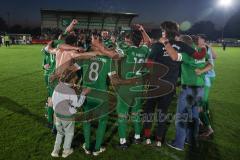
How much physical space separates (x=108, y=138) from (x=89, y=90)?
1770 millimetres

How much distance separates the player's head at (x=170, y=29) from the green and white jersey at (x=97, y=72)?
121 centimetres

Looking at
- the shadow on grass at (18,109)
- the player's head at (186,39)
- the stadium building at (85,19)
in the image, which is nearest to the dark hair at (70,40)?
the player's head at (186,39)

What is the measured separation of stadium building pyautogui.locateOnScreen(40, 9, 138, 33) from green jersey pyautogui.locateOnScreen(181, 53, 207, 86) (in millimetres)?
68889

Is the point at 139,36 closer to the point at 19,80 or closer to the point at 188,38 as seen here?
the point at 188,38

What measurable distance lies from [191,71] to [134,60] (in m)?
1.22

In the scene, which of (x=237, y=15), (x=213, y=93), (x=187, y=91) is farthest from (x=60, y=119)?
(x=237, y=15)

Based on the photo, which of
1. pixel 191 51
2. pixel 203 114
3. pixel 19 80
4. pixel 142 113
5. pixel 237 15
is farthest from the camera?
pixel 237 15

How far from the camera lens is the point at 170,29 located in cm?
528

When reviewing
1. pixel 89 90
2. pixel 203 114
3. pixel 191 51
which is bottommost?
pixel 203 114

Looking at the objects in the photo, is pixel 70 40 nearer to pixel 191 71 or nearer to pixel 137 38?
pixel 137 38

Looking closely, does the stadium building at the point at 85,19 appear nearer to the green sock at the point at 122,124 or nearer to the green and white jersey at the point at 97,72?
the green sock at the point at 122,124

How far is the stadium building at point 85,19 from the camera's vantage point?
7531 cm

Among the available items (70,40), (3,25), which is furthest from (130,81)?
(3,25)

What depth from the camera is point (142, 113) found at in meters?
6.38
